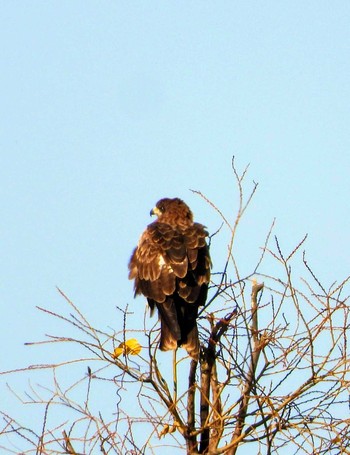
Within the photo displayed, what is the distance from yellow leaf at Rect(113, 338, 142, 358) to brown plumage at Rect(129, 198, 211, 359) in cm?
101

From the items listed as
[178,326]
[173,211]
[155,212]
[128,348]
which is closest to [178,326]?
[178,326]


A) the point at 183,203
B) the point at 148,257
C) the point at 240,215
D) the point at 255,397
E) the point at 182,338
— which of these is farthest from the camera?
the point at 183,203

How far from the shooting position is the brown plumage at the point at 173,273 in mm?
8031

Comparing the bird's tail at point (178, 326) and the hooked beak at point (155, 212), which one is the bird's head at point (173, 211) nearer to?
the hooked beak at point (155, 212)

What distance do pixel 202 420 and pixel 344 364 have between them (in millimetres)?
1199

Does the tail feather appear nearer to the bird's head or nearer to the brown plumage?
the brown plumage

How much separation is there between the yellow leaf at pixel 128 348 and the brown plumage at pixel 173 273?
1.01 metres

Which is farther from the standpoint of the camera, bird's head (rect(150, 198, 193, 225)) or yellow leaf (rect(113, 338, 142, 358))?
bird's head (rect(150, 198, 193, 225))

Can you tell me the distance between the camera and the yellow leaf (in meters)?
6.49

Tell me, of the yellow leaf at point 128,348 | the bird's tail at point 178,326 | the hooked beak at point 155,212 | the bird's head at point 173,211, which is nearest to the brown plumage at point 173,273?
the bird's tail at point 178,326

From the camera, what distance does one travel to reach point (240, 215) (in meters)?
6.73

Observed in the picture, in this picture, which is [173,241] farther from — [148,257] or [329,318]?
[329,318]

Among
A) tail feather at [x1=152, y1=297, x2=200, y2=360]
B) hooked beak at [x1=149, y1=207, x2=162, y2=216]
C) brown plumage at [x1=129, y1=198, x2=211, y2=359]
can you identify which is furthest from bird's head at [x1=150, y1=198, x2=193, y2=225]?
tail feather at [x1=152, y1=297, x2=200, y2=360]

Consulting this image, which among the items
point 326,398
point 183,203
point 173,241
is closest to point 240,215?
point 326,398
